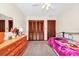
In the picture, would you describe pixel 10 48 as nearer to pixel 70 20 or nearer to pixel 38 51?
pixel 38 51

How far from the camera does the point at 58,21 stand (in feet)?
15.6

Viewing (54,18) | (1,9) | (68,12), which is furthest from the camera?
(54,18)

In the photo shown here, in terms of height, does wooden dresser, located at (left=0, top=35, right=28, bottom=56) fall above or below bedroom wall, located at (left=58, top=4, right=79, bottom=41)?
below

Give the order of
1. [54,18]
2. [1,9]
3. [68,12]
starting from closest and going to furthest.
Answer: [1,9], [68,12], [54,18]

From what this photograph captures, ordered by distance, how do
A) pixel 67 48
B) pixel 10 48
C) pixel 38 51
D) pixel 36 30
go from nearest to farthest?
pixel 10 48
pixel 67 48
pixel 36 30
pixel 38 51

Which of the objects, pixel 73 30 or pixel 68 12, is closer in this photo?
pixel 68 12

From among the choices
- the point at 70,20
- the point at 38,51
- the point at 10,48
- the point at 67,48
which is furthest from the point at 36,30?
the point at 10,48

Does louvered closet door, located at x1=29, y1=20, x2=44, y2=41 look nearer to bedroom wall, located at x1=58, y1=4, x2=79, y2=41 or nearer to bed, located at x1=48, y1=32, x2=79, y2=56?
bedroom wall, located at x1=58, y1=4, x2=79, y2=41

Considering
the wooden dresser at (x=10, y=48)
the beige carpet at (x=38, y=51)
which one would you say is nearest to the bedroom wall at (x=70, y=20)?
the beige carpet at (x=38, y=51)

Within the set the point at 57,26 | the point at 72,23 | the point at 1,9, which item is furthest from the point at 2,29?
the point at 72,23

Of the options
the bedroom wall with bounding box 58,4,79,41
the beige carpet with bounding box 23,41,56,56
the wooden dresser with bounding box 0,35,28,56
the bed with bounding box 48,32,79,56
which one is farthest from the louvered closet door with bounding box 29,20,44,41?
the wooden dresser with bounding box 0,35,28,56

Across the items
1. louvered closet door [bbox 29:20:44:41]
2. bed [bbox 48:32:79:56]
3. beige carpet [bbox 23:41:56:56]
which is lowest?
beige carpet [bbox 23:41:56:56]

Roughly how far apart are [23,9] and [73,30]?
1769 mm

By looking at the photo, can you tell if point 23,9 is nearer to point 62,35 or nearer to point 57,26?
point 57,26
